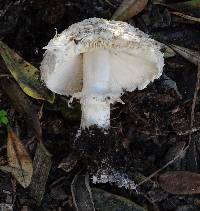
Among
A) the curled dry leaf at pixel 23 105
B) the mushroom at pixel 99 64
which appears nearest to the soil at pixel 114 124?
the curled dry leaf at pixel 23 105

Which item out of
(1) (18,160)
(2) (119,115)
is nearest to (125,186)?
(2) (119,115)

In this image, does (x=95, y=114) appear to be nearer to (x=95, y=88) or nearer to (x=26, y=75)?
(x=95, y=88)

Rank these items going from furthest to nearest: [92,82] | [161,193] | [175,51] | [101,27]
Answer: [175,51] → [161,193] → [92,82] → [101,27]

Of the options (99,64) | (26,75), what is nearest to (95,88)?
(99,64)

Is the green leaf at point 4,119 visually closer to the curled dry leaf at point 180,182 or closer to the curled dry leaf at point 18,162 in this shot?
the curled dry leaf at point 18,162

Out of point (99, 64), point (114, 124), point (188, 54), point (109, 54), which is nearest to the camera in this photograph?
point (99, 64)

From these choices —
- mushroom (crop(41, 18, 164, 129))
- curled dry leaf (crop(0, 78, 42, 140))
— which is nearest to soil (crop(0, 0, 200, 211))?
curled dry leaf (crop(0, 78, 42, 140))

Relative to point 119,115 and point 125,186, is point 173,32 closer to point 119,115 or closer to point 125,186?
point 119,115
